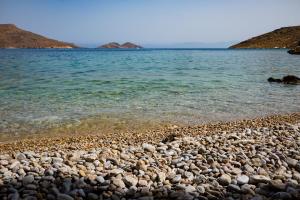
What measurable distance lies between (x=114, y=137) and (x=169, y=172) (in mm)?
4209

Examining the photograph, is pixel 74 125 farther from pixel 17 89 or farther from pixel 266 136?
pixel 17 89

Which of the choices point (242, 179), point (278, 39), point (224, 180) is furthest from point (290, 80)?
point (278, 39)

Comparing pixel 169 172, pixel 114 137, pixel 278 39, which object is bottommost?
pixel 114 137

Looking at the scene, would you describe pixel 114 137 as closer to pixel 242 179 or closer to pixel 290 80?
pixel 242 179

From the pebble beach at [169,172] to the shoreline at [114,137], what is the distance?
176 cm

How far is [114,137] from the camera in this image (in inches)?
384

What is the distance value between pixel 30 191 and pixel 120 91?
14.3 meters

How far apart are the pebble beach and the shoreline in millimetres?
1763

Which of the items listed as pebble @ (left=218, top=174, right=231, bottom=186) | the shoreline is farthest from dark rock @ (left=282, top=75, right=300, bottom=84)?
pebble @ (left=218, top=174, right=231, bottom=186)

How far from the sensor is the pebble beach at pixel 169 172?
501 centimetres

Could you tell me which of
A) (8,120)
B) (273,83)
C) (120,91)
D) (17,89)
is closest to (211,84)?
(273,83)

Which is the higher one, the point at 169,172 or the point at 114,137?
the point at 169,172

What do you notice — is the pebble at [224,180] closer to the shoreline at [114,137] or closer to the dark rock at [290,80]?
the shoreline at [114,137]

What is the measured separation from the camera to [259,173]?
18.8ft
